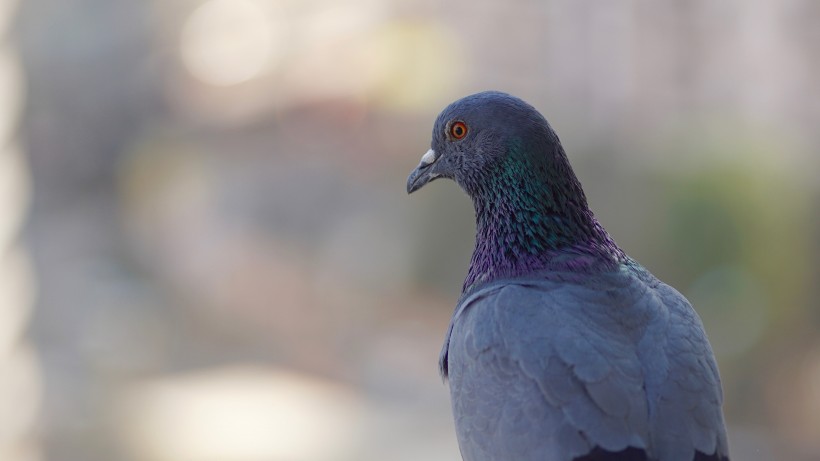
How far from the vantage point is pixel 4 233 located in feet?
19.4

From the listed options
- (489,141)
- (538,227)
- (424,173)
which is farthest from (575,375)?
(424,173)

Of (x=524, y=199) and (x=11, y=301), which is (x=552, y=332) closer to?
(x=524, y=199)

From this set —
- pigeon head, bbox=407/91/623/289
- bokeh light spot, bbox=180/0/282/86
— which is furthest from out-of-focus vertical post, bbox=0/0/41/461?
bokeh light spot, bbox=180/0/282/86

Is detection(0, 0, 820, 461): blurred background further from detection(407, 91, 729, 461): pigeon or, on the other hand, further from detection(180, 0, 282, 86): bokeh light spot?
detection(407, 91, 729, 461): pigeon

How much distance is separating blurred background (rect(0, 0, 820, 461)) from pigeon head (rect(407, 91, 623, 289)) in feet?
11.6

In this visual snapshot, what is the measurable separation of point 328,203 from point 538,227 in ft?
21.2

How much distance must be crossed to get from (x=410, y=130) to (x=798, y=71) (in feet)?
10.7

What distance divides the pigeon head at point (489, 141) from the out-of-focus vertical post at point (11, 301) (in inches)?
139

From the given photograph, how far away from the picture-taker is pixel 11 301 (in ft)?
19.7

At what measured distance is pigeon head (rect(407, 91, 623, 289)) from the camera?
8.81 feet

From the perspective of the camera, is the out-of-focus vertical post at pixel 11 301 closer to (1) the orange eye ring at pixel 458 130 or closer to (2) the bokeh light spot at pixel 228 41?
(1) the orange eye ring at pixel 458 130

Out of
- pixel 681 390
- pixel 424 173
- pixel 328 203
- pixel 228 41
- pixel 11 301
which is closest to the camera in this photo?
pixel 681 390

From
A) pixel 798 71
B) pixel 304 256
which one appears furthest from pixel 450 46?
pixel 798 71

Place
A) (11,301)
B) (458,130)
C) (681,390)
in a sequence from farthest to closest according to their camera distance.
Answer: (11,301) < (458,130) < (681,390)
